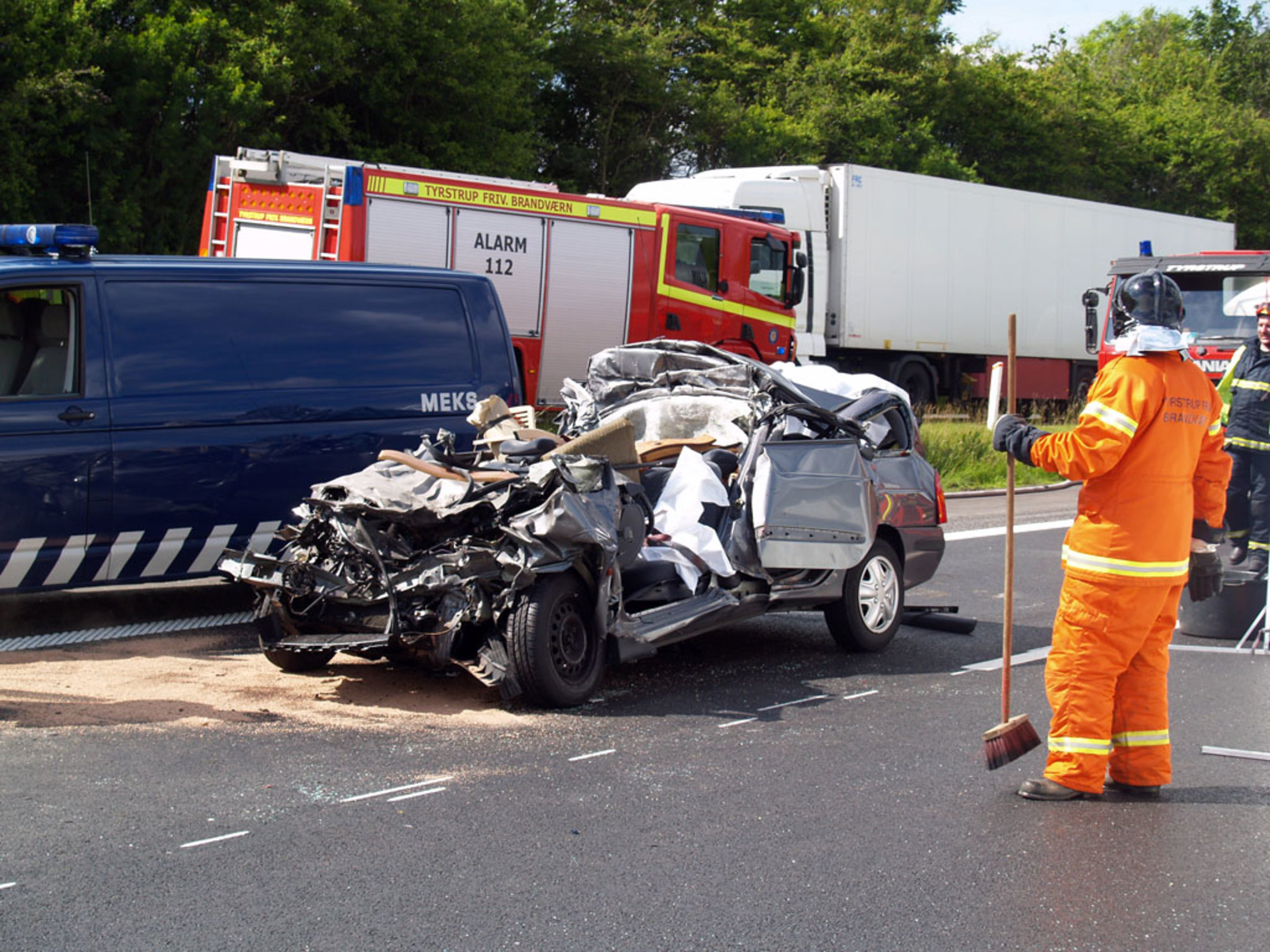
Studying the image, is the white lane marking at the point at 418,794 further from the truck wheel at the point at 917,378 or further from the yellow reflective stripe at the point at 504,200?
the truck wheel at the point at 917,378

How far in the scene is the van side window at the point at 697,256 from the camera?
58.0 ft

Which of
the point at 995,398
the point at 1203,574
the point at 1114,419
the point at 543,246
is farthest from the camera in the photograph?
the point at 995,398

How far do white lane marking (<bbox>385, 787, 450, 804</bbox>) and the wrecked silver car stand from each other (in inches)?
37.6

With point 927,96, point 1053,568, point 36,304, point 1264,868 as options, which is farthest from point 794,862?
point 927,96

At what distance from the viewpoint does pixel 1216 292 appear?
15922 mm

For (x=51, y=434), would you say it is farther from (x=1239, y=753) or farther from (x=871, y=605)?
(x=1239, y=753)

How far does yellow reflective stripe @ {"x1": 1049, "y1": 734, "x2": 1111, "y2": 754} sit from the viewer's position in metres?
5.04

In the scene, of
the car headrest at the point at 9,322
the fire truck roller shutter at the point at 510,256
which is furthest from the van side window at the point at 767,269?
the car headrest at the point at 9,322

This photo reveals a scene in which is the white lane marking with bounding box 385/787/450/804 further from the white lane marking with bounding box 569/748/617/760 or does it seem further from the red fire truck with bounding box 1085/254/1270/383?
the red fire truck with bounding box 1085/254/1270/383

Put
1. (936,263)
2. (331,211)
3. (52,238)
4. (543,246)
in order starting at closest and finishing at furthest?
(52,238) < (331,211) < (543,246) < (936,263)

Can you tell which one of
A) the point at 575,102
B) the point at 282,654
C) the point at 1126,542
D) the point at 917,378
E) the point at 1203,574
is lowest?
the point at 282,654

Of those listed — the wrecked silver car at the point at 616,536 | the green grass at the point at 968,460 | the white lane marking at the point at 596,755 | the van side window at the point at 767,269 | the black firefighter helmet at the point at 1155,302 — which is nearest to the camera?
the black firefighter helmet at the point at 1155,302

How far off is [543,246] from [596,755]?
37.6 ft

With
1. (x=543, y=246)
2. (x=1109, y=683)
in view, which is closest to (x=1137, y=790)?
(x=1109, y=683)
